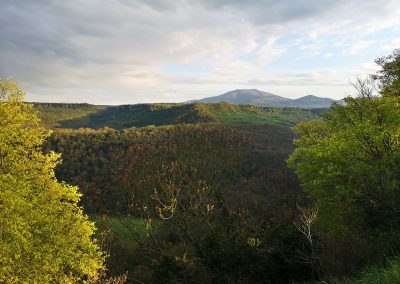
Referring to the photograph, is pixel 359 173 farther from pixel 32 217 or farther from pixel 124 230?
pixel 124 230

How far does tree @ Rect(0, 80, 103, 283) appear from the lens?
2027 centimetres

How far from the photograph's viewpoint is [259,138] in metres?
166

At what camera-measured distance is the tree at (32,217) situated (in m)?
20.3

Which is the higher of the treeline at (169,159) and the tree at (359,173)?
the tree at (359,173)

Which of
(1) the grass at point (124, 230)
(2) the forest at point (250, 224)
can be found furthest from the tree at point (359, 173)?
(1) the grass at point (124, 230)

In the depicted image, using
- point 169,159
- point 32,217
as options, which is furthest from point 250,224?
point 169,159

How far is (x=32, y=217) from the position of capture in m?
22.0

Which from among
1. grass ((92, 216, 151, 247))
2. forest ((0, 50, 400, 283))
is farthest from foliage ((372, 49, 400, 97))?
grass ((92, 216, 151, 247))

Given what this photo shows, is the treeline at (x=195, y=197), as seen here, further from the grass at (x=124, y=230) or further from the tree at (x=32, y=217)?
the tree at (x=32, y=217)

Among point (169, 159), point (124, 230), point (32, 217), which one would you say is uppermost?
point (32, 217)

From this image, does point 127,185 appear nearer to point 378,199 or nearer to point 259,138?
point 378,199

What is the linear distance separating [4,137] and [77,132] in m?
140

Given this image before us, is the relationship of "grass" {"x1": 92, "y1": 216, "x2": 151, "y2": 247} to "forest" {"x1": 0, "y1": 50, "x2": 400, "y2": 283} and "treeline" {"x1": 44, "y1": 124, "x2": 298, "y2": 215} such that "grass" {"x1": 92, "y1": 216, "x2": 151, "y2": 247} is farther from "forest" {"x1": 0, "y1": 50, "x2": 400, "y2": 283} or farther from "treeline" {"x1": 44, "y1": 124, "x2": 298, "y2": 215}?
"treeline" {"x1": 44, "y1": 124, "x2": 298, "y2": 215}

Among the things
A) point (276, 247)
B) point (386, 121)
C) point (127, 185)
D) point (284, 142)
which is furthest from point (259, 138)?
point (276, 247)
